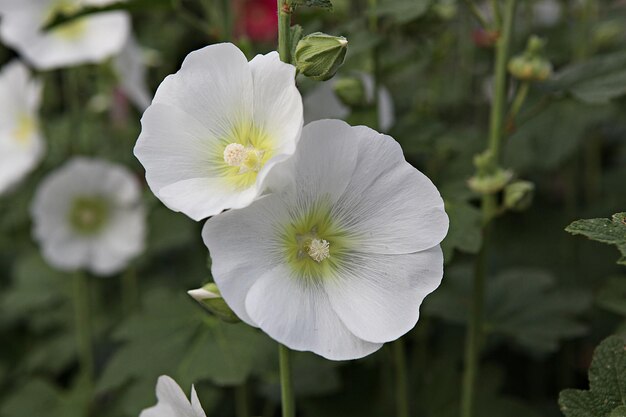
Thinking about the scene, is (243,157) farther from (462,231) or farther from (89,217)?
A: (89,217)

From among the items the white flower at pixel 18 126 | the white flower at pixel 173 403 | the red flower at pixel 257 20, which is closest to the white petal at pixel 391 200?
the white flower at pixel 173 403

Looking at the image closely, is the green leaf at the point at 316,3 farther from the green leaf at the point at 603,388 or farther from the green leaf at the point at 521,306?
the green leaf at the point at 521,306

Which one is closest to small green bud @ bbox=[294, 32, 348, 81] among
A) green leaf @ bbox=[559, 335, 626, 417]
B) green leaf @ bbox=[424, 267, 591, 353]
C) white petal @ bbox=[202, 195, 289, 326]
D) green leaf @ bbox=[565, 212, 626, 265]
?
white petal @ bbox=[202, 195, 289, 326]

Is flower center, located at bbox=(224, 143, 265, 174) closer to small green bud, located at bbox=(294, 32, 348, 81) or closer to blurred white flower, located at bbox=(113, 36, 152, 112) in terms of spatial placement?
small green bud, located at bbox=(294, 32, 348, 81)

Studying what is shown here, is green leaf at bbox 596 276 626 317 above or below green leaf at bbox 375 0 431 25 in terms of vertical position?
below

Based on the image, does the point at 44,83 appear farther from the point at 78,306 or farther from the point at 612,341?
the point at 612,341

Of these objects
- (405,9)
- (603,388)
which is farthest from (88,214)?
(603,388)
